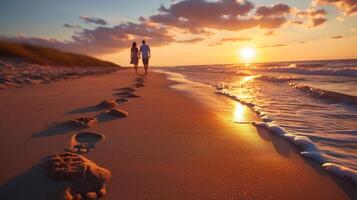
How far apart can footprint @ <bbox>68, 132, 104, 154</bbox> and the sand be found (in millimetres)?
51

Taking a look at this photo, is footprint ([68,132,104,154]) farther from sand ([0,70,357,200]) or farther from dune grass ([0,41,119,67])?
dune grass ([0,41,119,67])

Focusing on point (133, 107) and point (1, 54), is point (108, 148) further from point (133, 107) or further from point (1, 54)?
point (1, 54)

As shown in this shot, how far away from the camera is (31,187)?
139cm

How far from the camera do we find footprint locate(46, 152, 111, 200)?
1364 mm

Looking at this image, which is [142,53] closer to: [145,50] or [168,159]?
[145,50]

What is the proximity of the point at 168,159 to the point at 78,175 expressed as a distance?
0.65 meters

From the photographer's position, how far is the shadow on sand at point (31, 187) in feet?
4.33

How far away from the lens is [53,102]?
151 inches

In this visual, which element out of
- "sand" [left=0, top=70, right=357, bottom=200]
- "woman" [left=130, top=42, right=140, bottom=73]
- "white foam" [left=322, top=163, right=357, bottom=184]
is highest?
"woman" [left=130, top=42, right=140, bottom=73]

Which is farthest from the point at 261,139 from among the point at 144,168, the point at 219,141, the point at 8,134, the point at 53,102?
the point at 53,102

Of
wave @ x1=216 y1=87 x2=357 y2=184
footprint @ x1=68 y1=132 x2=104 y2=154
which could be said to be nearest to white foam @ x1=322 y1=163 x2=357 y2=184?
wave @ x1=216 y1=87 x2=357 y2=184

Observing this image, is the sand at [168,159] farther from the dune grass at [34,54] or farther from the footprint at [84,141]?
the dune grass at [34,54]

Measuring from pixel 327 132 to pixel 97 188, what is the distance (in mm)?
2544

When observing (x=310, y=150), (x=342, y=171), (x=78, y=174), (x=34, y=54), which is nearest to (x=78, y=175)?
(x=78, y=174)
